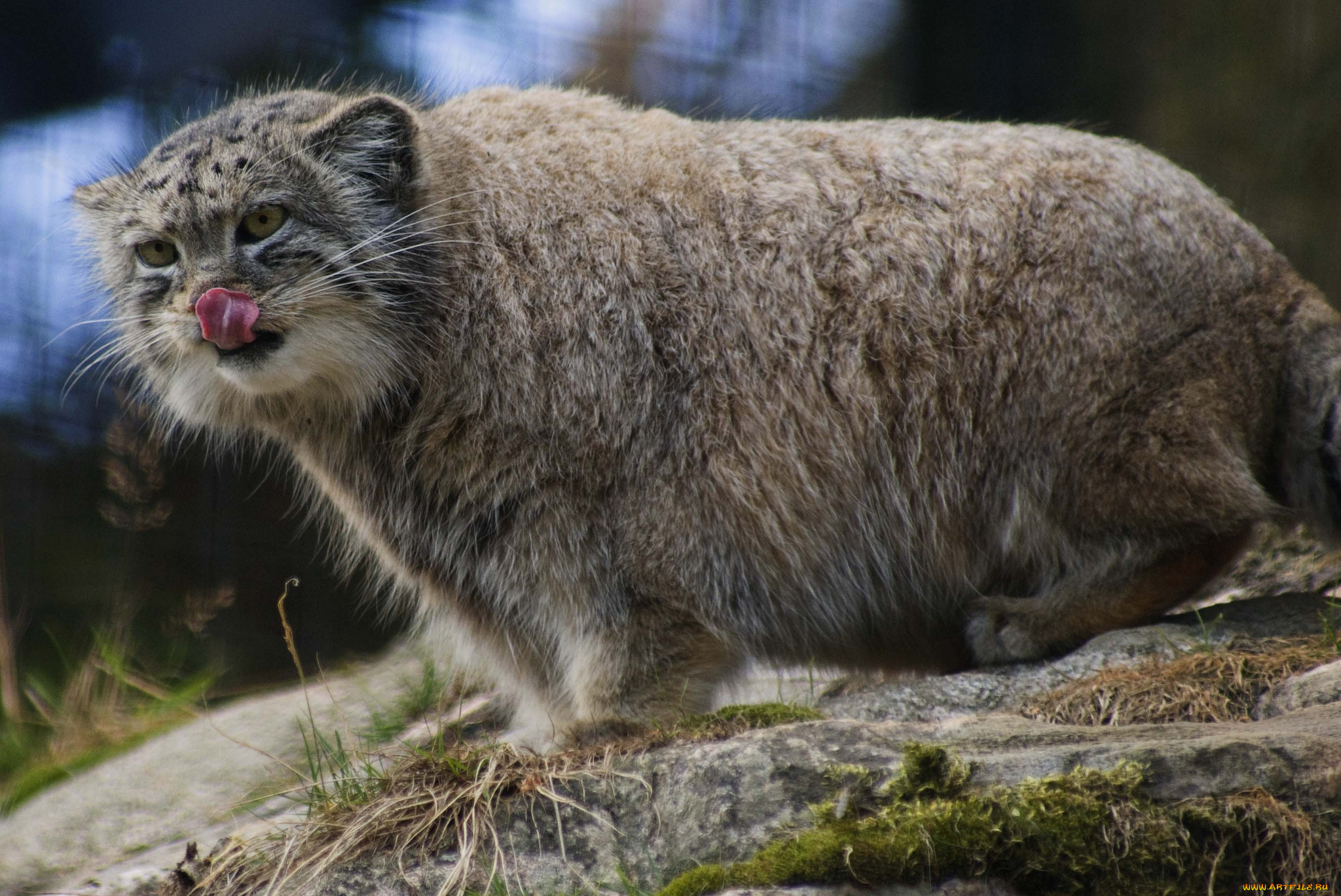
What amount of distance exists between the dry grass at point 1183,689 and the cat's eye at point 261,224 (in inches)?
105

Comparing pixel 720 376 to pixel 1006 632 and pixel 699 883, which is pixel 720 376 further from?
pixel 699 883

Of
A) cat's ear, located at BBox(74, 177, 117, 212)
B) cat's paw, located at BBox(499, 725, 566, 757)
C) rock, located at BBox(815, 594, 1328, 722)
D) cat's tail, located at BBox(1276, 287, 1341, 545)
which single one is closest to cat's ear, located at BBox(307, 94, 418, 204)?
cat's ear, located at BBox(74, 177, 117, 212)

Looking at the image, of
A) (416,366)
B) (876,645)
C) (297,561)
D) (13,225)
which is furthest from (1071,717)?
(13,225)

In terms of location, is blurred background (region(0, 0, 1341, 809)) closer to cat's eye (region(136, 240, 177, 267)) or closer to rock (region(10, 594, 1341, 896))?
cat's eye (region(136, 240, 177, 267))

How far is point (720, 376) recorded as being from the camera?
3951 millimetres

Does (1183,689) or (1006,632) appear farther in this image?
(1006,632)

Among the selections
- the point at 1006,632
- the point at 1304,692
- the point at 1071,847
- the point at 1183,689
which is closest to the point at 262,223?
the point at 1006,632

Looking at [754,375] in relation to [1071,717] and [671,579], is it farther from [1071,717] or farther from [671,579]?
[1071,717]

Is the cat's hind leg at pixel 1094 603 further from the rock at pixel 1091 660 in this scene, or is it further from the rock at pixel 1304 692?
the rock at pixel 1304 692

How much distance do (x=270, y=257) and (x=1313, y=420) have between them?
3.30m

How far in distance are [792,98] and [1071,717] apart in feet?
19.1

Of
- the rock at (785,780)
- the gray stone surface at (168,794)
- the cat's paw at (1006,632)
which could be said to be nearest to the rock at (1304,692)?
the rock at (785,780)

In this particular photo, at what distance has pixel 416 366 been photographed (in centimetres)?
390

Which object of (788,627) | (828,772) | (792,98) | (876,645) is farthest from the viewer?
(792,98)
